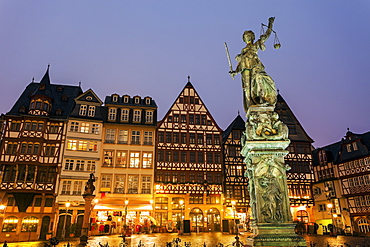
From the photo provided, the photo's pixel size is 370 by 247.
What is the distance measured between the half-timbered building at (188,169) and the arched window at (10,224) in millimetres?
14366

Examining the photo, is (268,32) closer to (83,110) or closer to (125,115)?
(125,115)

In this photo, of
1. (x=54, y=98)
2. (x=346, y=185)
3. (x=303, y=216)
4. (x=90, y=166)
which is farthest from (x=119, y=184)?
(x=346, y=185)

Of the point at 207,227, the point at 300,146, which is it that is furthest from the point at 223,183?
the point at 300,146

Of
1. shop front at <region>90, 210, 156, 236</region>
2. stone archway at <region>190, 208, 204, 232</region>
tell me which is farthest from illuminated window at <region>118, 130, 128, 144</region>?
stone archway at <region>190, 208, 204, 232</region>

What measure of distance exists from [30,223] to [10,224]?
175cm

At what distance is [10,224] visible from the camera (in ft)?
92.5

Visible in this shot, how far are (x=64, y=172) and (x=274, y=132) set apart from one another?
28.8 meters

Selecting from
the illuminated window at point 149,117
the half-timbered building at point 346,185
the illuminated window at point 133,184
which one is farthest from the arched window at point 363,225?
the illuminated window at point 149,117

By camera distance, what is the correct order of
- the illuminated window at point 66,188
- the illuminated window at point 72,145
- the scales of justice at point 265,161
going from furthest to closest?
the illuminated window at point 72,145 < the illuminated window at point 66,188 < the scales of justice at point 265,161

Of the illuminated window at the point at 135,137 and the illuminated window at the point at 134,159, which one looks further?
the illuminated window at the point at 135,137

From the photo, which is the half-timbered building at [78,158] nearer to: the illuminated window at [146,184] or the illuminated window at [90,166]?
the illuminated window at [90,166]

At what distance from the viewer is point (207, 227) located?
1319 inches

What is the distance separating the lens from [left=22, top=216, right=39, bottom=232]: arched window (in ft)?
93.8

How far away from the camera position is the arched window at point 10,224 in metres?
27.9
